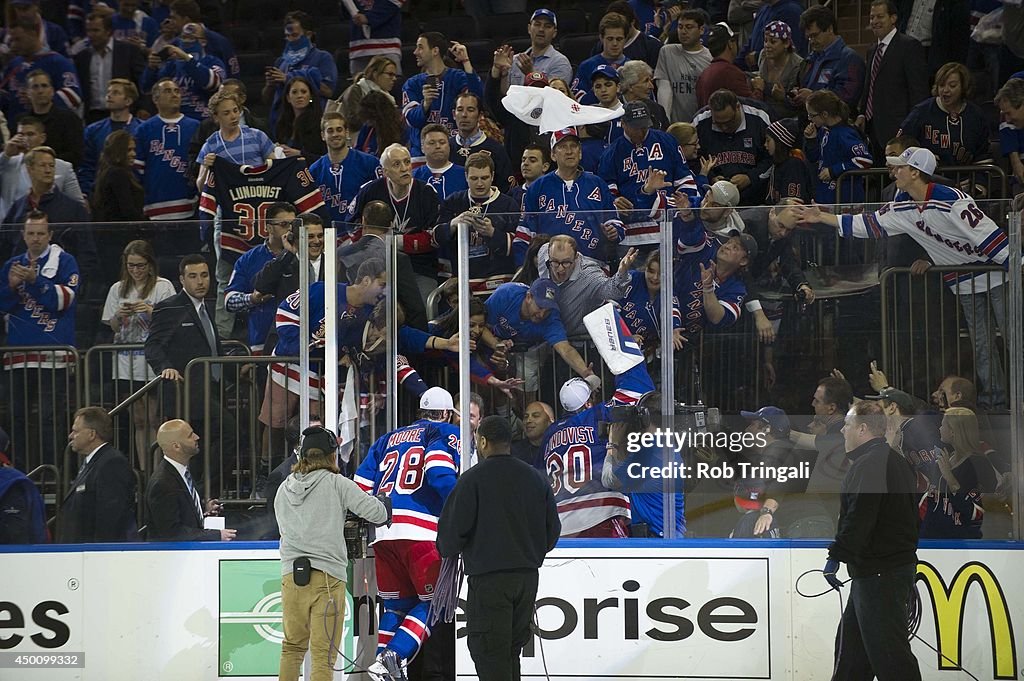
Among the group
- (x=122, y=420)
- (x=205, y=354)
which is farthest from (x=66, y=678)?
(x=205, y=354)

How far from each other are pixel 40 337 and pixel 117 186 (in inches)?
95.3

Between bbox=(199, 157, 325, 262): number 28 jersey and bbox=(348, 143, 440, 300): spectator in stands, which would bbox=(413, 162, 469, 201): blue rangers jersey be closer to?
bbox=(348, 143, 440, 300): spectator in stands

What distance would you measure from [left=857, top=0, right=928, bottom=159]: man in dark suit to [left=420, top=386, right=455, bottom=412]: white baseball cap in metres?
4.22

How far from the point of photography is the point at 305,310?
7109 mm

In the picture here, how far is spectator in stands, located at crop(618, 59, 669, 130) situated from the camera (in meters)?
9.33

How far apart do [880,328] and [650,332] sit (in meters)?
1.07

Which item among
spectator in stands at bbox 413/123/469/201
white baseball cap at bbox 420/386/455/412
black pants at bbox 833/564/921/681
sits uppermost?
spectator in stands at bbox 413/123/469/201

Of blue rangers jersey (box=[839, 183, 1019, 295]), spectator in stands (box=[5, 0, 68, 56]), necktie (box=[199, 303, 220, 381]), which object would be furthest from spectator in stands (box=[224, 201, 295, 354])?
spectator in stands (box=[5, 0, 68, 56])

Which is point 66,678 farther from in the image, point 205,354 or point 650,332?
point 650,332

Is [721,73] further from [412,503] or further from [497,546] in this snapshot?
[497,546]

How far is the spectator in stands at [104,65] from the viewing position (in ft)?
39.6

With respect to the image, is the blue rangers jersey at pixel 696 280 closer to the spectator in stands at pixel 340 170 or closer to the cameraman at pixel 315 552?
the cameraman at pixel 315 552

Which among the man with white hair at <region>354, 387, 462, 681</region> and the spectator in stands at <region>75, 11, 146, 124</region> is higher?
the spectator in stands at <region>75, 11, 146, 124</region>

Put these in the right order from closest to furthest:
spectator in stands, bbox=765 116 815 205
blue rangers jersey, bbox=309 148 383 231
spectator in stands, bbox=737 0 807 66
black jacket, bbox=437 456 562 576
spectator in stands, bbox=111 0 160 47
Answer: black jacket, bbox=437 456 562 576 → blue rangers jersey, bbox=309 148 383 231 → spectator in stands, bbox=765 116 815 205 → spectator in stands, bbox=737 0 807 66 → spectator in stands, bbox=111 0 160 47
